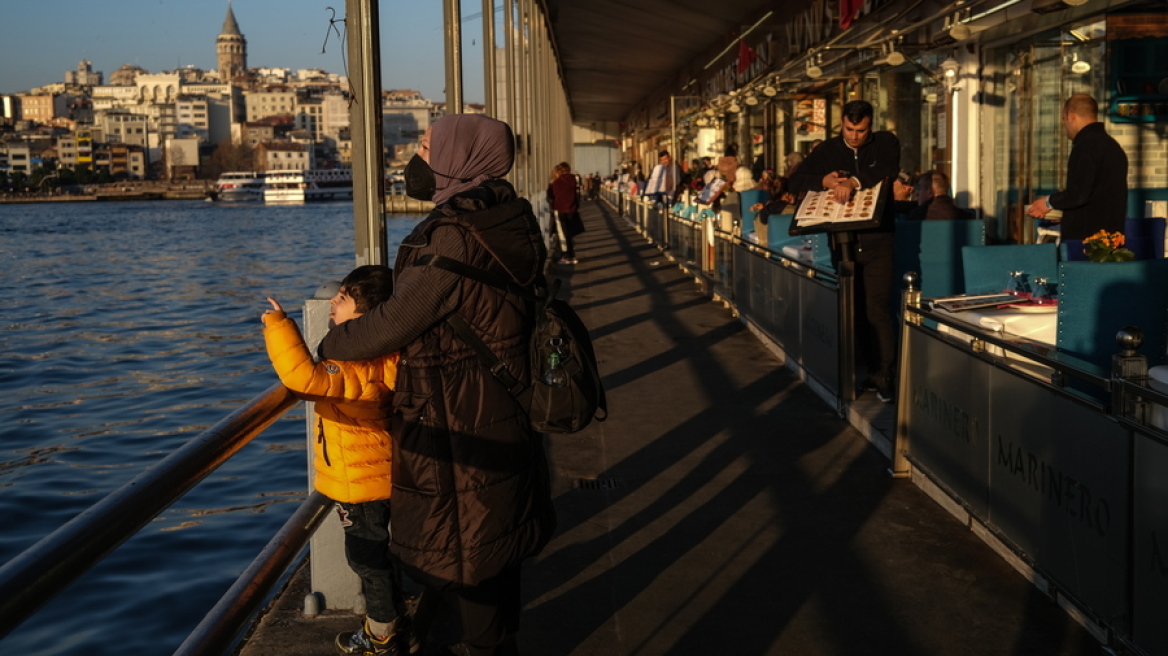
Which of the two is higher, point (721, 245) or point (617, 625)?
point (721, 245)

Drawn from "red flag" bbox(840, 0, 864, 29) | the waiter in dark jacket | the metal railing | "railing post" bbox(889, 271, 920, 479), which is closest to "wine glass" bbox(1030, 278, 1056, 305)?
the waiter in dark jacket

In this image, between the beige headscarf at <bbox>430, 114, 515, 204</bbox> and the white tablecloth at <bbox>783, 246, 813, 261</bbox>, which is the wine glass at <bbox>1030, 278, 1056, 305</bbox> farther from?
the beige headscarf at <bbox>430, 114, 515, 204</bbox>

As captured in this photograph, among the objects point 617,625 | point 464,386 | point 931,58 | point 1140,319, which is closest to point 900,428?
point 1140,319

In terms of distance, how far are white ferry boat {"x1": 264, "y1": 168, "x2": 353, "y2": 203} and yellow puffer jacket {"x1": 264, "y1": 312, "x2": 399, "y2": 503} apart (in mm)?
132278

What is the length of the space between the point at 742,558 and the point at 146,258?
1978 inches

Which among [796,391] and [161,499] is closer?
[161,499]

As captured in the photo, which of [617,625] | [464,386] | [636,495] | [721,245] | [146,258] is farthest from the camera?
[146,258]

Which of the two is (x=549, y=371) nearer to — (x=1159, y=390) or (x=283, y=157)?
(x=1159, y=390)

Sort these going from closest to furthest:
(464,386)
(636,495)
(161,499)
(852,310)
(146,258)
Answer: (161,499)
(464,386)
(636,495)
(852,310)
(146,258)

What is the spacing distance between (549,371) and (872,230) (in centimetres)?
457

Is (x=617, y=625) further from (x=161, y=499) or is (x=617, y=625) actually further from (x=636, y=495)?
(x=161, y=499)

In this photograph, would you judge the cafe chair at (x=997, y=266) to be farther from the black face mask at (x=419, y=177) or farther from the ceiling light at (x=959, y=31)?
the black face mask at (x=419, y=177)

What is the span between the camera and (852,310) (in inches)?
286

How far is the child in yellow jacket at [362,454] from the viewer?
3.44 metres
